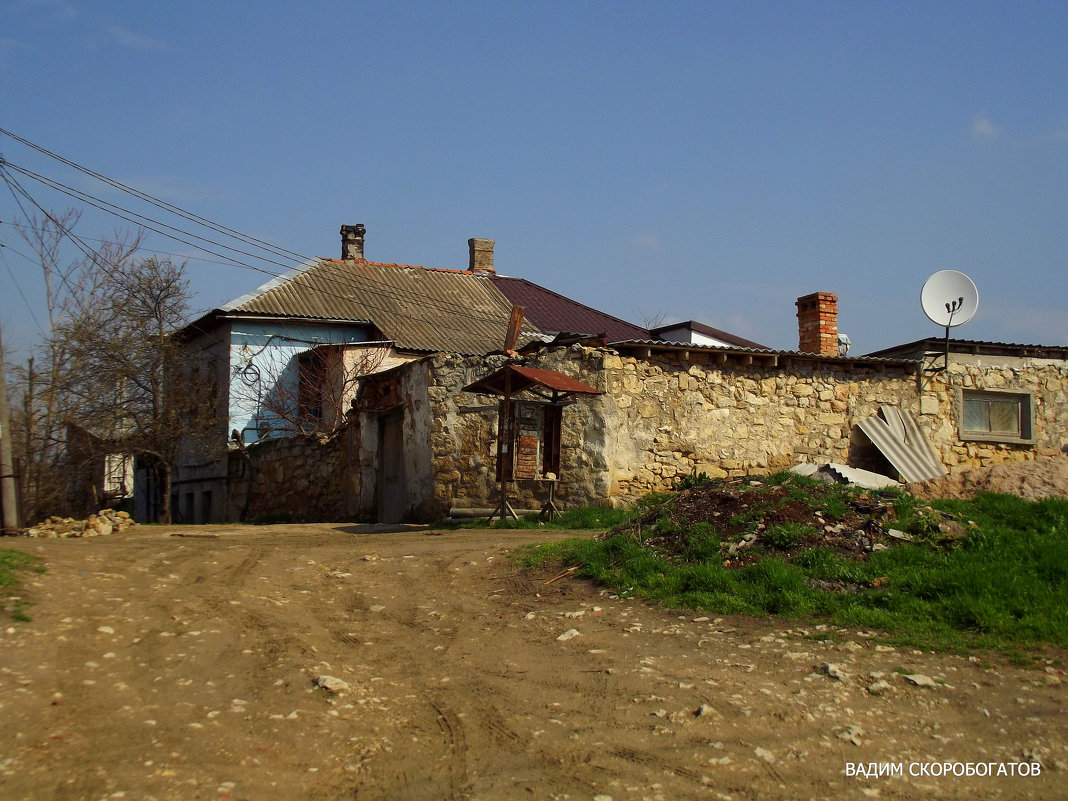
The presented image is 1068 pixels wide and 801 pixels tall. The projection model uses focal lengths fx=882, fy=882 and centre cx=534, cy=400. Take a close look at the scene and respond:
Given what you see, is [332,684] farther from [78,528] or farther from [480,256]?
[480,256]

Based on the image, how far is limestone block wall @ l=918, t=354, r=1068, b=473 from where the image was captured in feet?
49.1

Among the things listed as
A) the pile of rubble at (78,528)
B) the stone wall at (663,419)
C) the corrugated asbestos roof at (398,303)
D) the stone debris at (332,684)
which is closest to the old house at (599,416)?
the stone wall at (663,419)

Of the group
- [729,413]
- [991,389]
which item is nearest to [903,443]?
[991,389]

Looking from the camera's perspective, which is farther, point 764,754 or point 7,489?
point 7,489

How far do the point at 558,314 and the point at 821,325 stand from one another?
11.0 metres

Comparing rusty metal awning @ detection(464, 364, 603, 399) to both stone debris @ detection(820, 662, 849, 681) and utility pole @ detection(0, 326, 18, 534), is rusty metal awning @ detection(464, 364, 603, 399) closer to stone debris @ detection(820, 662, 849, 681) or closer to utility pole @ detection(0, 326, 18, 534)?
utility pole @ detection(0, 326, 18, 534)

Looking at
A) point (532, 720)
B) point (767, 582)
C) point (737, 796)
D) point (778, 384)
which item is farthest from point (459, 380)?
point (737, 796)

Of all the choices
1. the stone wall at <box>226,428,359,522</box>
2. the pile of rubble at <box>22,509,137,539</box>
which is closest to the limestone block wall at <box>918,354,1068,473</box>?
the stone wall at <box>226,428,359,522</box>

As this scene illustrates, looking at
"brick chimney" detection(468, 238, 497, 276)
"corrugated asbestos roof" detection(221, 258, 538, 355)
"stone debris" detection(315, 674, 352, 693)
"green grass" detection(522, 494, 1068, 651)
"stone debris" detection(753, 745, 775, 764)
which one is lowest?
"stone debris" detection(753, 745, 775, 764)

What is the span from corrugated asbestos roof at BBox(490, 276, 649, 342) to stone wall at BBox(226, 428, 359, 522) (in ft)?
29.1

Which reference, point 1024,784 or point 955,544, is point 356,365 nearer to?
point 955,544

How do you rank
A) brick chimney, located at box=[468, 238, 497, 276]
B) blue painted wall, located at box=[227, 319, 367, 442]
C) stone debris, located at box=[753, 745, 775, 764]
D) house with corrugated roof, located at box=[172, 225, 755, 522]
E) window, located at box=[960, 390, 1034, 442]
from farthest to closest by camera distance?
brick chimney, located at box=[468, 238, 497, 276], blue painted wall, located at box=[227, 319, 367, 442], house with corrugated roof, located at box=[172, 225, 755, 522], window, located at box=[960, 390, 1034, 442], stone debris, located at box=[753, 745, 775, 764]

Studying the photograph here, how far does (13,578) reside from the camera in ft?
19.5

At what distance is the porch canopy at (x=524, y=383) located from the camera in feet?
37.7
